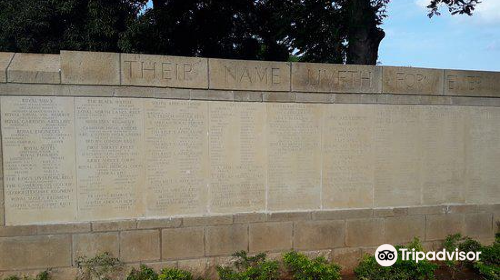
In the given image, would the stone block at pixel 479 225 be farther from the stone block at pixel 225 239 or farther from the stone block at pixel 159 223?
the stone block at pixel 159 223

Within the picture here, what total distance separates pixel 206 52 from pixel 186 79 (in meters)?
9.10

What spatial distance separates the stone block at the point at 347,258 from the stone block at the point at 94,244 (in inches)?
118

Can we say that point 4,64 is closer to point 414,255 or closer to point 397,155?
point 397,155

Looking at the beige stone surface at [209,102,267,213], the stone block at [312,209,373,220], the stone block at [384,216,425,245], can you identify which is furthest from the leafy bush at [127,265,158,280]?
the stone block at [384,216,425,245]

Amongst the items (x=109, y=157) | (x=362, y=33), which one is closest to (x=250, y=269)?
(x=109, y=157)

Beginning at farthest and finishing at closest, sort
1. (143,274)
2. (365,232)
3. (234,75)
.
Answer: (365,232) → (234,75) → (143,274)

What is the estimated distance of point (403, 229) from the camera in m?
5.90

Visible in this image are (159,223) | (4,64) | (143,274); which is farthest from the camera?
(159,223)

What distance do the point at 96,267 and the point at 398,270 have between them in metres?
3.82

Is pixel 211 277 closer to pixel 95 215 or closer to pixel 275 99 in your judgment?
pixel 95 215

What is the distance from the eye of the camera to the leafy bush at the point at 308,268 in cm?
489

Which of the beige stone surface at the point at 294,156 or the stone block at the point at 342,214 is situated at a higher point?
the beige stone surface at the point at 294,156

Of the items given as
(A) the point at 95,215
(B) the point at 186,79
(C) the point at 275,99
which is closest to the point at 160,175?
(A) the point at 95,215

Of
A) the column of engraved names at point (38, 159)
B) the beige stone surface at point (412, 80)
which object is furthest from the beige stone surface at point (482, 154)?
the column of engraved names at point (38, 159)
